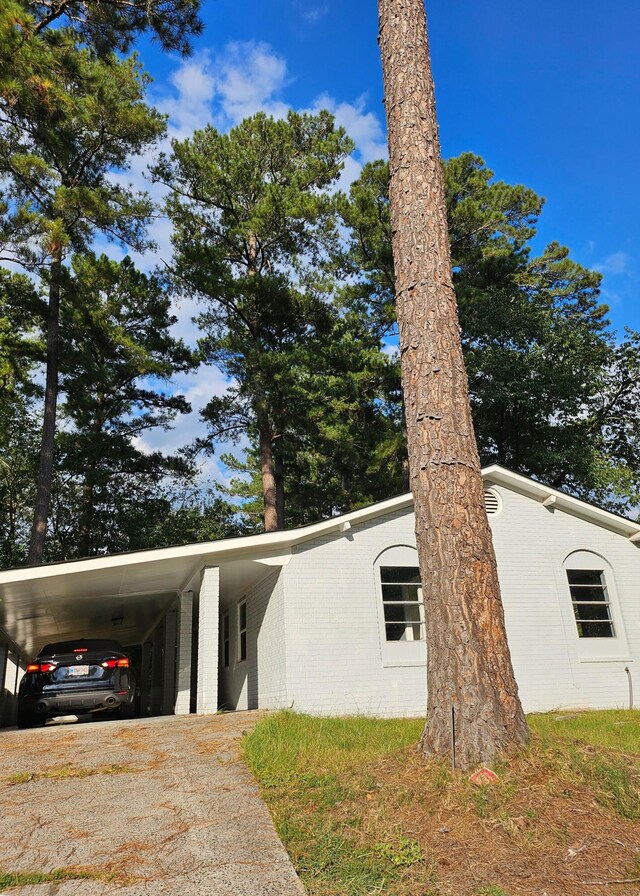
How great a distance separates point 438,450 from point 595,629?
380 inches

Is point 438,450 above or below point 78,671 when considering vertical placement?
above

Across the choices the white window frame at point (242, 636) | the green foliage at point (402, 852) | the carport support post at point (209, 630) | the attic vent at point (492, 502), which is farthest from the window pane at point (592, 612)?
the green foliage at point (402, 852)

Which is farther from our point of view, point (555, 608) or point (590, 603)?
point (590, 603)

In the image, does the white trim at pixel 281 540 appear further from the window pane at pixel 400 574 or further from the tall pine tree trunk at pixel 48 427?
the tall pine tree trunk at pixel 48 427

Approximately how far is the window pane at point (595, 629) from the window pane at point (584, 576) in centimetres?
80

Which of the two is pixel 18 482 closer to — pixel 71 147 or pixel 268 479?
pixel 268 479

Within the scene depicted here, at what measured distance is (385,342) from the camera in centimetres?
2309

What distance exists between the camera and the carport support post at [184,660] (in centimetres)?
1082

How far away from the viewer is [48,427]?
688 inches

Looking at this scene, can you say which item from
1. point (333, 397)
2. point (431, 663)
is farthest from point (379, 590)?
point (333, 397)

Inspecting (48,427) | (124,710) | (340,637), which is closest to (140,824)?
(124,710)

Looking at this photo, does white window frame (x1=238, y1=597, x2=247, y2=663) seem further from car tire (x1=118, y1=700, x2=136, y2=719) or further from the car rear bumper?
the car rear bumper

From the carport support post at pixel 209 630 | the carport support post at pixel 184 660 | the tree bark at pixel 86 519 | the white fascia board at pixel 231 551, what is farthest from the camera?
the tree bark at pixel 86 519

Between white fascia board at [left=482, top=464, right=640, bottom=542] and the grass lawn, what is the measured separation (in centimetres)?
833
